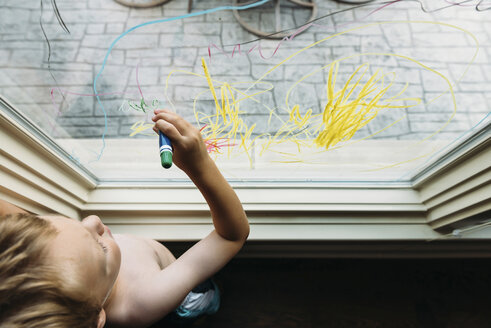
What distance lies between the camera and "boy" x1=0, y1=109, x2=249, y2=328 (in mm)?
386

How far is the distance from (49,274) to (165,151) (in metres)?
0.20

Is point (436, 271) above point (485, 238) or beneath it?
beneath

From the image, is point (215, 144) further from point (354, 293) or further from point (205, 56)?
point (354, 293)

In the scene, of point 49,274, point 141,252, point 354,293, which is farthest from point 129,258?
point 354,293

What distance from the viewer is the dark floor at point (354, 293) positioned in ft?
3.46

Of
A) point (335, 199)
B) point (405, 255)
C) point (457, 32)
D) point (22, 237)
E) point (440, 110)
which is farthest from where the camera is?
point (405, 255)

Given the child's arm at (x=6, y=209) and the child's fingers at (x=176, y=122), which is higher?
the child's fingers at (x=176, y=122)

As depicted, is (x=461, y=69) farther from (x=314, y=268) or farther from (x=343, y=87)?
(x=314, y=268)

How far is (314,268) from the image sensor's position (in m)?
1.12

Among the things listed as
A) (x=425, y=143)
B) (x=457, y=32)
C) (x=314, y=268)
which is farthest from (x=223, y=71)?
(x=314, y=268)

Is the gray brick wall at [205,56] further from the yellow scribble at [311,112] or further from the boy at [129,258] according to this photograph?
the boy at [129,258]

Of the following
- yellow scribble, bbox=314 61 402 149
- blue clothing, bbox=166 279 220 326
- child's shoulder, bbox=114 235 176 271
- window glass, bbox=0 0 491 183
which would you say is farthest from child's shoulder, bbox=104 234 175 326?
yellow scribble, bbox=314 61 402 149

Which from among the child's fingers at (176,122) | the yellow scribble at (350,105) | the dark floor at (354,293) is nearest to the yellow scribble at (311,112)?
the yellow scribble at (350,105)

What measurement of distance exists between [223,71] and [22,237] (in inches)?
15.8
